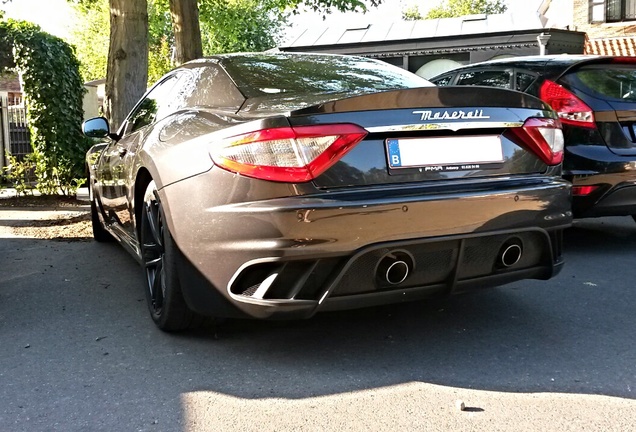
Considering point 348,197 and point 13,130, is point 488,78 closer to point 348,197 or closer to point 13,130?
point 348,197

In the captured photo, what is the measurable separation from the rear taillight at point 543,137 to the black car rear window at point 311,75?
2.50 ft

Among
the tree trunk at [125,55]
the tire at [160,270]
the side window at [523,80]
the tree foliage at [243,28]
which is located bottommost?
the tire at [160,270]

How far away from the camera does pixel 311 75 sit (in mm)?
4031

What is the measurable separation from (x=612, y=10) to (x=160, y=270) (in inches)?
903

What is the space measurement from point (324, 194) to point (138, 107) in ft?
9.47

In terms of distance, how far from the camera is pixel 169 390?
3.09m

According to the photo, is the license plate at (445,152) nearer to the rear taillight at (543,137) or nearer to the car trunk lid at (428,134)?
the car trunk lid at (428,134)

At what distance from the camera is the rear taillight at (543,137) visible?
3.54 meters

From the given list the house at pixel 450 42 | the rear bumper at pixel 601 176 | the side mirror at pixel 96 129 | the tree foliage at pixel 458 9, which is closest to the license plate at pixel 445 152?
the rear bumper at pixel 601 176

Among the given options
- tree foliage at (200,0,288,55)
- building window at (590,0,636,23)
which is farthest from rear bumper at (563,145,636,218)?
tree foliage at (200,0,288,55)

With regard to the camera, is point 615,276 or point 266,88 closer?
point 266,88

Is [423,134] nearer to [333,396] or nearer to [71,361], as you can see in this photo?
[333,396]

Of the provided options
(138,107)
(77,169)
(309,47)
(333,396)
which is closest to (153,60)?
(309,47)

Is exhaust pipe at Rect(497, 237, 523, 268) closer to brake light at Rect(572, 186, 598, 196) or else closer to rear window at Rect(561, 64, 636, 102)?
brake light at Rect(572, 186, 598, 196)
